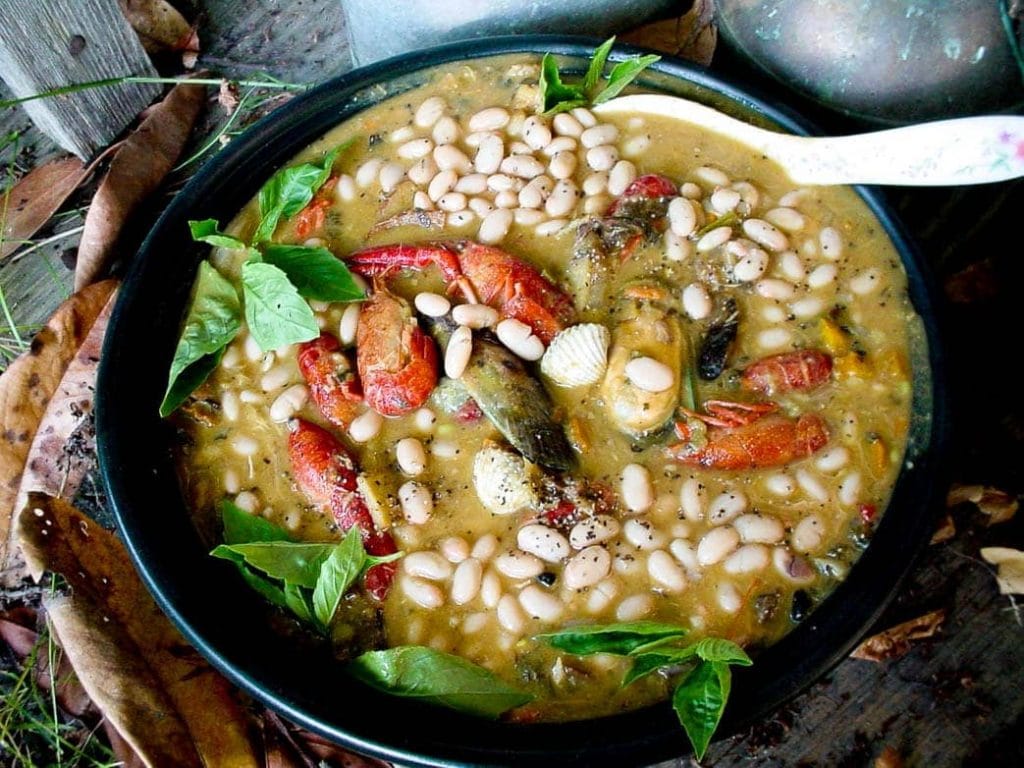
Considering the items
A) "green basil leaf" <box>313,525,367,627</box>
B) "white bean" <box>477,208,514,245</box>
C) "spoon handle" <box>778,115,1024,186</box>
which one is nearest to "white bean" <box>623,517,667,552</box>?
"green basil leaf" <box>313,525,367,627</box>

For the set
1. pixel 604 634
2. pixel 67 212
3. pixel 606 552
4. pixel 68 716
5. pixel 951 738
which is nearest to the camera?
pixel 604 634

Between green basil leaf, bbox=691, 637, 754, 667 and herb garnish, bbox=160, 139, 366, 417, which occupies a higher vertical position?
herb garnish, bbox=160, 139, 366, 417

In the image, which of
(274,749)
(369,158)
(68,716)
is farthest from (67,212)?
(274,749)

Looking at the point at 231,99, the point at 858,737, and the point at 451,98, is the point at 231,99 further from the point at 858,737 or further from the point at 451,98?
the point at 858,737

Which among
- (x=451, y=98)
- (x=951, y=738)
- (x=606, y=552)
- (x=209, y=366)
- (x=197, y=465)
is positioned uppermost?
(x=451, y=98)

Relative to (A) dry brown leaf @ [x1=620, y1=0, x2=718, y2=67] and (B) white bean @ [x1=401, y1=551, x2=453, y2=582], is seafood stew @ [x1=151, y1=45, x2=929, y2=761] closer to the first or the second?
(B) white bean @ [x1=401, y1=551, x2=453, y2=582]

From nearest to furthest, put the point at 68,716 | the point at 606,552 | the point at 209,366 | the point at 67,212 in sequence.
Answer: the point at 606,552 < the point at 209,366 < the point at 68,716 < the point at 67,212

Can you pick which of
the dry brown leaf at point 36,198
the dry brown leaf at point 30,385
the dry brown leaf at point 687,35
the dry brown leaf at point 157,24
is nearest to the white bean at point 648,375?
the dry brown leaf at point 687,35
